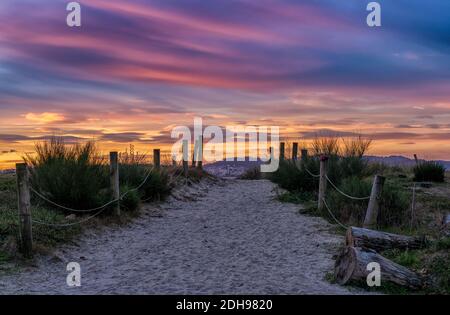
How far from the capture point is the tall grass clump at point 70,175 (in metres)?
11.5

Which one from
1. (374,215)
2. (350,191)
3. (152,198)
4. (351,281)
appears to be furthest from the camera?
(152,198)

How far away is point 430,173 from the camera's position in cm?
1944

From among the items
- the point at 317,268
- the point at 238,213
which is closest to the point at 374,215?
the point at 317,268

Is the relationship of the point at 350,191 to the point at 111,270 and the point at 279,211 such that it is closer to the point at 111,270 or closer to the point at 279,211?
the point at 279,211

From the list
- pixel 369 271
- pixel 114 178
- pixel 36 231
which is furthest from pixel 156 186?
pixel 369 271

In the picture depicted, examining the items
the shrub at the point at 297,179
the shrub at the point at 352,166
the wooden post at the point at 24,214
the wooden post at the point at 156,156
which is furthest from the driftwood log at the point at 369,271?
the wooden post at the point at 156,156

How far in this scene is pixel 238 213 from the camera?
1462 cm

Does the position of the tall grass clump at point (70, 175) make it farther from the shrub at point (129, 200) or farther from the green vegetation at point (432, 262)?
the green vegetation at point (432, 262)

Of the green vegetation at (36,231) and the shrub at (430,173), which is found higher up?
the shrub at (430,173)

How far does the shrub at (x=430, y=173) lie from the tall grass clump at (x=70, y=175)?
12.6 m

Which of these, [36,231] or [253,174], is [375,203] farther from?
[253,174]

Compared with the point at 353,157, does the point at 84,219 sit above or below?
below

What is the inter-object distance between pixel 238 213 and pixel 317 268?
678cm
